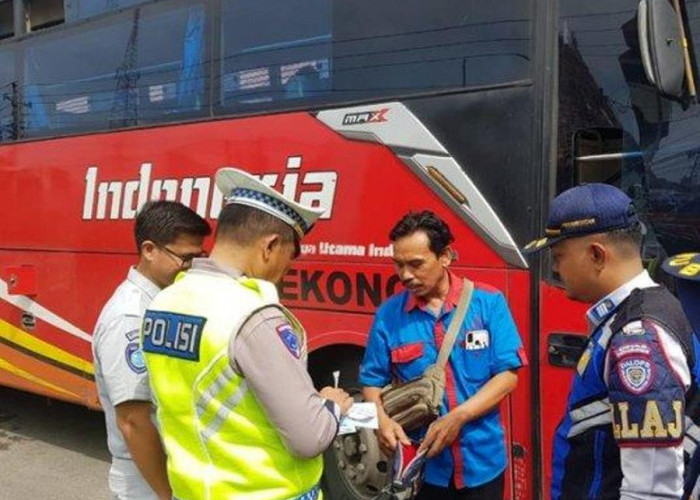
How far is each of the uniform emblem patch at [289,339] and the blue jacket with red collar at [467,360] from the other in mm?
920

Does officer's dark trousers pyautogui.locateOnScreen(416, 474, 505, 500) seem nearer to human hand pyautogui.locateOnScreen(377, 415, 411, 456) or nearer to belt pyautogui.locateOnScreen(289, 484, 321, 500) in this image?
human hand pyautogui.locateOnScreen(377, 415, 411, 456)

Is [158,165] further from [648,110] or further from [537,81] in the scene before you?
[648,110]

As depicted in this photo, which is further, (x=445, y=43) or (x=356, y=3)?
(x=356, y=3)

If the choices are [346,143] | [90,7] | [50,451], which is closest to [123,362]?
[346,143]

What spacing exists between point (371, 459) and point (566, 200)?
8.20 feet

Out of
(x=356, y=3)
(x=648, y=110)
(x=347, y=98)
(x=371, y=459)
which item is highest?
(x=356, y=3)

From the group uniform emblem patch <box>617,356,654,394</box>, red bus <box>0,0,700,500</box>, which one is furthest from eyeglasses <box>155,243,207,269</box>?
red bus <box>0,0,700,500</box>

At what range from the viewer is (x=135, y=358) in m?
2.07

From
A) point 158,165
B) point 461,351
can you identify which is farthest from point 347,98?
point 461,351

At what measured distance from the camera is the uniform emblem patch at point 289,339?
5.39ft

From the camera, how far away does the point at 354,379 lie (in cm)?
401

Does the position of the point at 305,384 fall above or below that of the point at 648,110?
below

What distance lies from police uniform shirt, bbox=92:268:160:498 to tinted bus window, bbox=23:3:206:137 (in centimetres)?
254

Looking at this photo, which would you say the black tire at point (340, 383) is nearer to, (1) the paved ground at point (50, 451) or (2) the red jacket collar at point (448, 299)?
(2) the red jacket collar at point (448, 299)
